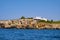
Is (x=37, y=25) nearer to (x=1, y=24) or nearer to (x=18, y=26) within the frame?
(x=18, y=26)

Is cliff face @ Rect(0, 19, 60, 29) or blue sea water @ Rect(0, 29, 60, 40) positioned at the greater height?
blue sea water @ Rect(0, 29, 60, 40)

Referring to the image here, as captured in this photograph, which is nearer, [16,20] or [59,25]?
[59,25]

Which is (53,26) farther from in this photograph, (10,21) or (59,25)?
(10,21)

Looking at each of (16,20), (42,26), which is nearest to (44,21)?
(42,26)

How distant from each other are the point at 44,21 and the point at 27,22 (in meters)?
10.9

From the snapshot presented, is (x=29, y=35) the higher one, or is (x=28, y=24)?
(x=29, y=35)

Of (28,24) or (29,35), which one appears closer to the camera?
(29,35)

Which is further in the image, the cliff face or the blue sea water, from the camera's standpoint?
the cliff face

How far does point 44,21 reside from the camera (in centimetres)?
10538

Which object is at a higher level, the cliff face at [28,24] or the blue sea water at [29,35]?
the blue sea water at [29,35]

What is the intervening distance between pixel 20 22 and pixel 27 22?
14.4ft

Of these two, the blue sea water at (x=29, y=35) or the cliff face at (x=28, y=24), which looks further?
the cliff face at (x=28, y=24)

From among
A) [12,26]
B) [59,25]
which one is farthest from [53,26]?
[12,26]

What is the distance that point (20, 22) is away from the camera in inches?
3959
